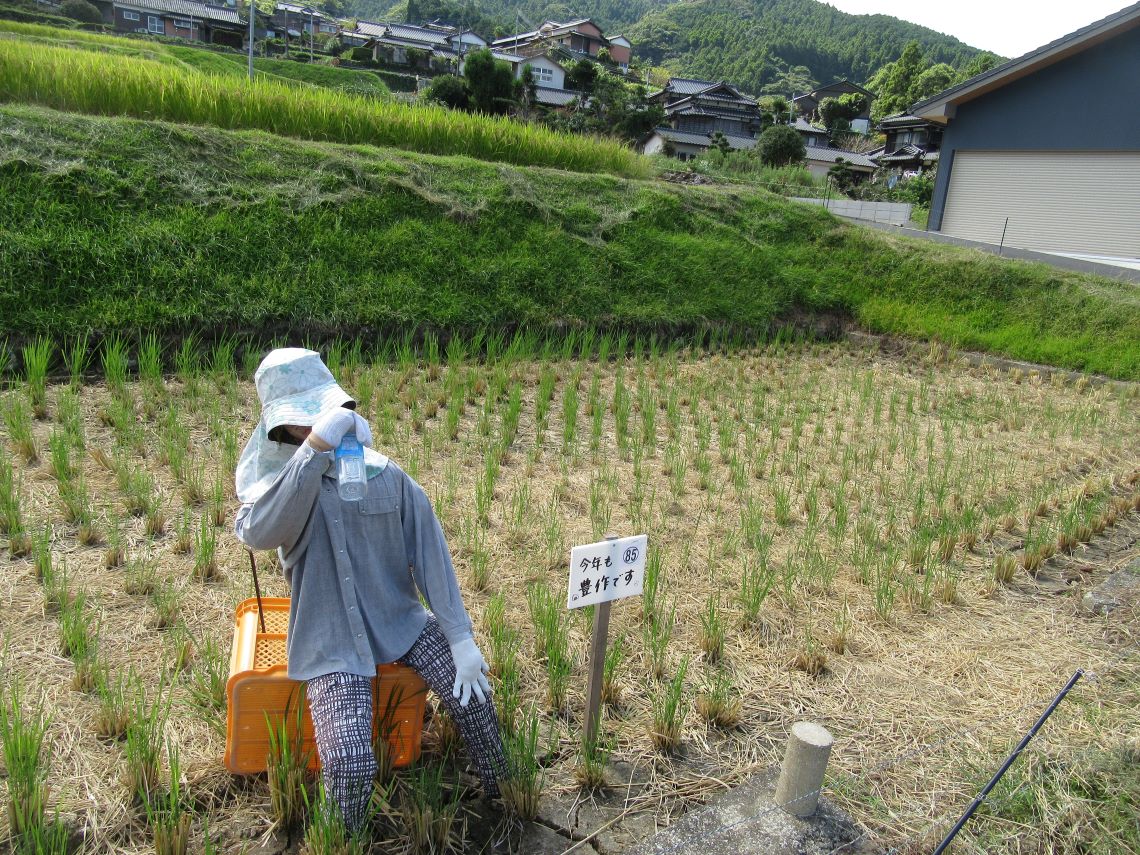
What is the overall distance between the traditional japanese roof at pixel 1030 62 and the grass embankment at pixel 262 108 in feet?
27.5

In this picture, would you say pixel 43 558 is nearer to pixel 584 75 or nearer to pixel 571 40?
pixel 584 75

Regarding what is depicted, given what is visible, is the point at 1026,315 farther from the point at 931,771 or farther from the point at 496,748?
the point at 496,748

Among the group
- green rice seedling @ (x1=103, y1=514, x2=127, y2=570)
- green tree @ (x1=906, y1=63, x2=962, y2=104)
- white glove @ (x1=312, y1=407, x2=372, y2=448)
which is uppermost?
green tree @ (x1=906, y1=63, x2=962, y2=104)

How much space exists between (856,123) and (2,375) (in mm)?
47103

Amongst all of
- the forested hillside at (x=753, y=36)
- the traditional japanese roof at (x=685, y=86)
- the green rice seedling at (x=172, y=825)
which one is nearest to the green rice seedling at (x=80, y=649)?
the green rice seedling at (x=172, y=825)

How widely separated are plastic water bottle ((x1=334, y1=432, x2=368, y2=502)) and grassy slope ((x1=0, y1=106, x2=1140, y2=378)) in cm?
385

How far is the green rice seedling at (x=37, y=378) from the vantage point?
13.1ft

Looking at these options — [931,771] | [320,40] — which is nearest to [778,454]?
[931,771]

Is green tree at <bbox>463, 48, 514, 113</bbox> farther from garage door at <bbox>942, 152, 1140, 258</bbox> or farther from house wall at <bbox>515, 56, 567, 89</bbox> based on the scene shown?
house wall at <bbox>515, 56, 567, 89</bbox>

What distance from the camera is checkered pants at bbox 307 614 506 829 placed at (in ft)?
5.51

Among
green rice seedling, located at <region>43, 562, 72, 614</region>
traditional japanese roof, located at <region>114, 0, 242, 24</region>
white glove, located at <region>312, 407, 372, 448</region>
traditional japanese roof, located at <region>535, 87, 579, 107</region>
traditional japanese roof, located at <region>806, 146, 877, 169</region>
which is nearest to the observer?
white glove, located at <region>312, 407, 372, 448</region>

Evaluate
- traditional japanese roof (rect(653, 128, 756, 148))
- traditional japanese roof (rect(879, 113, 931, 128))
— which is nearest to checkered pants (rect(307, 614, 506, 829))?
traditional japanese roof (rect(879, 113, 931, 128))

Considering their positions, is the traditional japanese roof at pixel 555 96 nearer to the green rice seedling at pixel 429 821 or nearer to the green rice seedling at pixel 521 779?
the green rice seedling at pixel 521 779

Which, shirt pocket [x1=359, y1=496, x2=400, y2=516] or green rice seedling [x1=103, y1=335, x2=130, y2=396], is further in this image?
green rice seedling [x1=103, y1=335, x2=130, y2=396]
